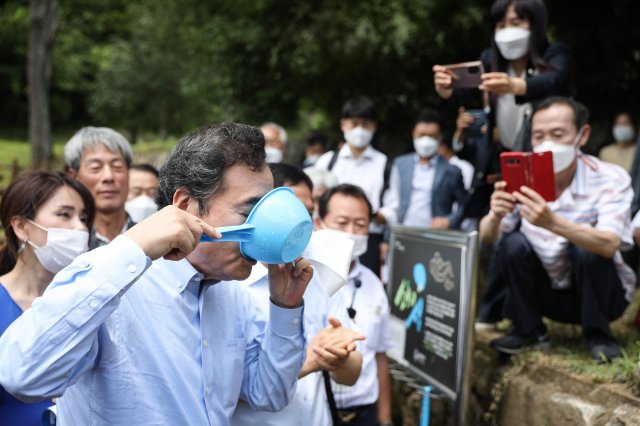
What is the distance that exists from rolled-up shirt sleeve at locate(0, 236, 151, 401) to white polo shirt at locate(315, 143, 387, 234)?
4.60 metres

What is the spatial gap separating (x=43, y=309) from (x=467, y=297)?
2.82 m

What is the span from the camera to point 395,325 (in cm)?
466

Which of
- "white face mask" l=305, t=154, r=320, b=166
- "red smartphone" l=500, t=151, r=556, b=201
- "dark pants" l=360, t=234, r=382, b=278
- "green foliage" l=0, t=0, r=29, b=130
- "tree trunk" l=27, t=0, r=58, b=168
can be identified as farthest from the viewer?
"green foliage" l=0, t=0, r=29, b=130

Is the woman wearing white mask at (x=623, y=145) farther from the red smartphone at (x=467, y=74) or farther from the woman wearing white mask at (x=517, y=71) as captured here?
the red smartphone at (x=467, y=74)

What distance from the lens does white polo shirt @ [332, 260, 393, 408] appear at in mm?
3502

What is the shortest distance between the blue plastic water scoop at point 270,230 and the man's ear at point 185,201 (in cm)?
15

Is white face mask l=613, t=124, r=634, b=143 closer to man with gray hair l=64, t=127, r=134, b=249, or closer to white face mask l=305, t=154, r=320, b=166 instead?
white face mask l=305, t=154, r=320, b=166

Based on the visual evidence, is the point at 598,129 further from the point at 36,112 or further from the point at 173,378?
the point at 36,112

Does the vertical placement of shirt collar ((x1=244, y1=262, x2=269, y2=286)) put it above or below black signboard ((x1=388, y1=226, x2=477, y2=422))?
above

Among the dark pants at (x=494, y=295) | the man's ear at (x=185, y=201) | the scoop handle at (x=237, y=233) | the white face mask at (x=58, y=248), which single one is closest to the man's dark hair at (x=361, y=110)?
the dark pants at (x=494, y=295)

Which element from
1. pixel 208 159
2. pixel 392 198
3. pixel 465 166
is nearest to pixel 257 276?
pixel 208 159

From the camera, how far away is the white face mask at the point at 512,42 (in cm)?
413

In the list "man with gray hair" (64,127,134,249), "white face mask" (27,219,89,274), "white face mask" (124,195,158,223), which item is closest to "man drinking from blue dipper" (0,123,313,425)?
"white face mask" (27,219,89,274)

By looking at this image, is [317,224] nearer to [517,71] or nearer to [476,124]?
[517,71]
